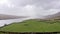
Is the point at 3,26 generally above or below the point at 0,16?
below

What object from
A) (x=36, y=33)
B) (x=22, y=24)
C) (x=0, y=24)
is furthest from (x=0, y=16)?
(x=36, y=33)

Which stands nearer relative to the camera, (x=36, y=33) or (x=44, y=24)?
(x=36, y=33)

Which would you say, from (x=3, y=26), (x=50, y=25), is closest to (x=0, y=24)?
(x=3, y=26)

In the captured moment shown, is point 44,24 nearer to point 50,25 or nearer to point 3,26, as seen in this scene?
point 50,25

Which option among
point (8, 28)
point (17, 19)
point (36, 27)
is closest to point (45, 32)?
point (36, 27)

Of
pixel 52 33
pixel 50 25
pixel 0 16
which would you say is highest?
pixel 0 16

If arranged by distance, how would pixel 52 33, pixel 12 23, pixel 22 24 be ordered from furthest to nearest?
pixel 22 24, pixel 12 23, pixel 52 33

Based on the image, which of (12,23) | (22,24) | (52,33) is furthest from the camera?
(22,24)

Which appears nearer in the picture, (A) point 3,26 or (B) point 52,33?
(B) point 52,33

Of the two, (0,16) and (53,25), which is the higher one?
(0,16)

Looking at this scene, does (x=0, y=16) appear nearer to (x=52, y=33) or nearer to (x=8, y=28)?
(x=8, y=28)

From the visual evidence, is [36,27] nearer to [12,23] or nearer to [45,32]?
[45,32]
